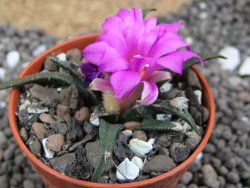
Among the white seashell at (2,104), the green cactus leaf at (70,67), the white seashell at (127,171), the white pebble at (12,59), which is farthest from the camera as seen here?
the white pebble at (12,59)

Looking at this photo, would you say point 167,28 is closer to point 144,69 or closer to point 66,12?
point 144,69

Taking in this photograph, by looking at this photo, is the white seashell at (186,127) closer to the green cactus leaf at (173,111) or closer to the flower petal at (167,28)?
the green cactus leaf at (173,111)

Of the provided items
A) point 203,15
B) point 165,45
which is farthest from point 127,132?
point 203,15

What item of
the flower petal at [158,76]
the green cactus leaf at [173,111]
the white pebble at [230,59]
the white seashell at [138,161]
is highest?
the flower petal at [158,76]

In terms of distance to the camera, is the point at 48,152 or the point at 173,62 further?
the point at 48,152

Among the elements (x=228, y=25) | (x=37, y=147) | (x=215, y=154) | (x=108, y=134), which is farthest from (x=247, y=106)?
(x=37, y=147)

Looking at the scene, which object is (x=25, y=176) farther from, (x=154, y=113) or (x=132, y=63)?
(x=132, y=63)

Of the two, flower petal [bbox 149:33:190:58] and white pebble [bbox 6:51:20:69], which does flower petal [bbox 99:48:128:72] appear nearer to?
flower petal [bbox 149:33:190:58]

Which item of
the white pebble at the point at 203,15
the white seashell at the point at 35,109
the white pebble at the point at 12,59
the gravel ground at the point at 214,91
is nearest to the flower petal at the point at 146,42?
the white seashell at the point at 35,109
